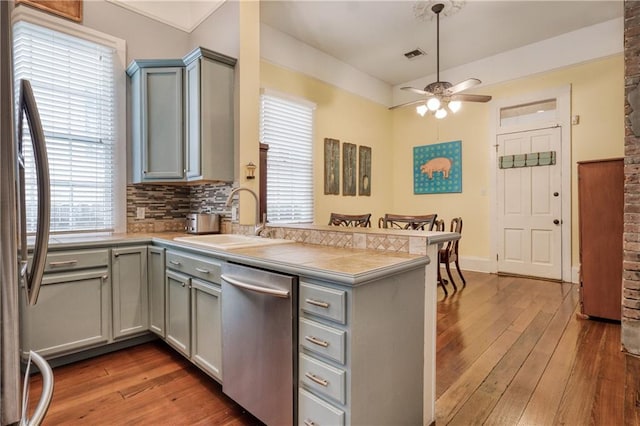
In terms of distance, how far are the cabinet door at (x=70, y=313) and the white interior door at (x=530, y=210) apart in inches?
198

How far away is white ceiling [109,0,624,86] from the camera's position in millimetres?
3668

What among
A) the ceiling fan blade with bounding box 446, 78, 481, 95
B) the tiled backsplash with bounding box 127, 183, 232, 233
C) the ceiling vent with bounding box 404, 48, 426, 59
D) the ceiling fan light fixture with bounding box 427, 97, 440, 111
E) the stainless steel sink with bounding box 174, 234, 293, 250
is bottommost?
the stainless steel sink with bounding box 174, 234, 293, 250

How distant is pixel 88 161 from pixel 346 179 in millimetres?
3446

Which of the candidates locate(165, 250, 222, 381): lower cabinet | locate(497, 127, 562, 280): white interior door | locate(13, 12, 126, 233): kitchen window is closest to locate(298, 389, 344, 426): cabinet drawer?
locate(165, 250, 222, 381): lower cabinet

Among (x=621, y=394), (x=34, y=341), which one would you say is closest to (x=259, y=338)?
(x=34, y=341)

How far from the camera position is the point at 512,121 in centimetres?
491

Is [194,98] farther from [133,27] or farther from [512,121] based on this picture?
[512,121]

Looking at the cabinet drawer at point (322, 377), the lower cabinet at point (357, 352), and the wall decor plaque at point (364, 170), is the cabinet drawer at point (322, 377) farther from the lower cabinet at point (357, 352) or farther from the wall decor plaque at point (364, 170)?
the wall decor plaque at point (364, 170)

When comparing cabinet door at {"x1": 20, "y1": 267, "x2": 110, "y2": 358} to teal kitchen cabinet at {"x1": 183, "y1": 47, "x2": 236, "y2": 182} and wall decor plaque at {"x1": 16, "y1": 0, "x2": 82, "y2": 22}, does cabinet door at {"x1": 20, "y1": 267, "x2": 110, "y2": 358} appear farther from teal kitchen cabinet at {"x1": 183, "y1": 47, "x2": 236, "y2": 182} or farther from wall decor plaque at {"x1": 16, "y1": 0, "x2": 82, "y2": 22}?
wall decor plaque at {"x1": 16, "y1": 0, "x2": 82, "y2": 22}

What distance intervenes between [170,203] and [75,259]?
1.25 m

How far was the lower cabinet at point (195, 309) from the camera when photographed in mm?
1881

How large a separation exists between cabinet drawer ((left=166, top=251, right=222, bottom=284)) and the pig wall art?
4578 millimetres

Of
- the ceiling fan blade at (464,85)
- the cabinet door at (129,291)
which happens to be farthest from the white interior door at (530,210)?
the cabinet door at (129,291)

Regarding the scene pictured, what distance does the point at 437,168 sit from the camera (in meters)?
5.64
